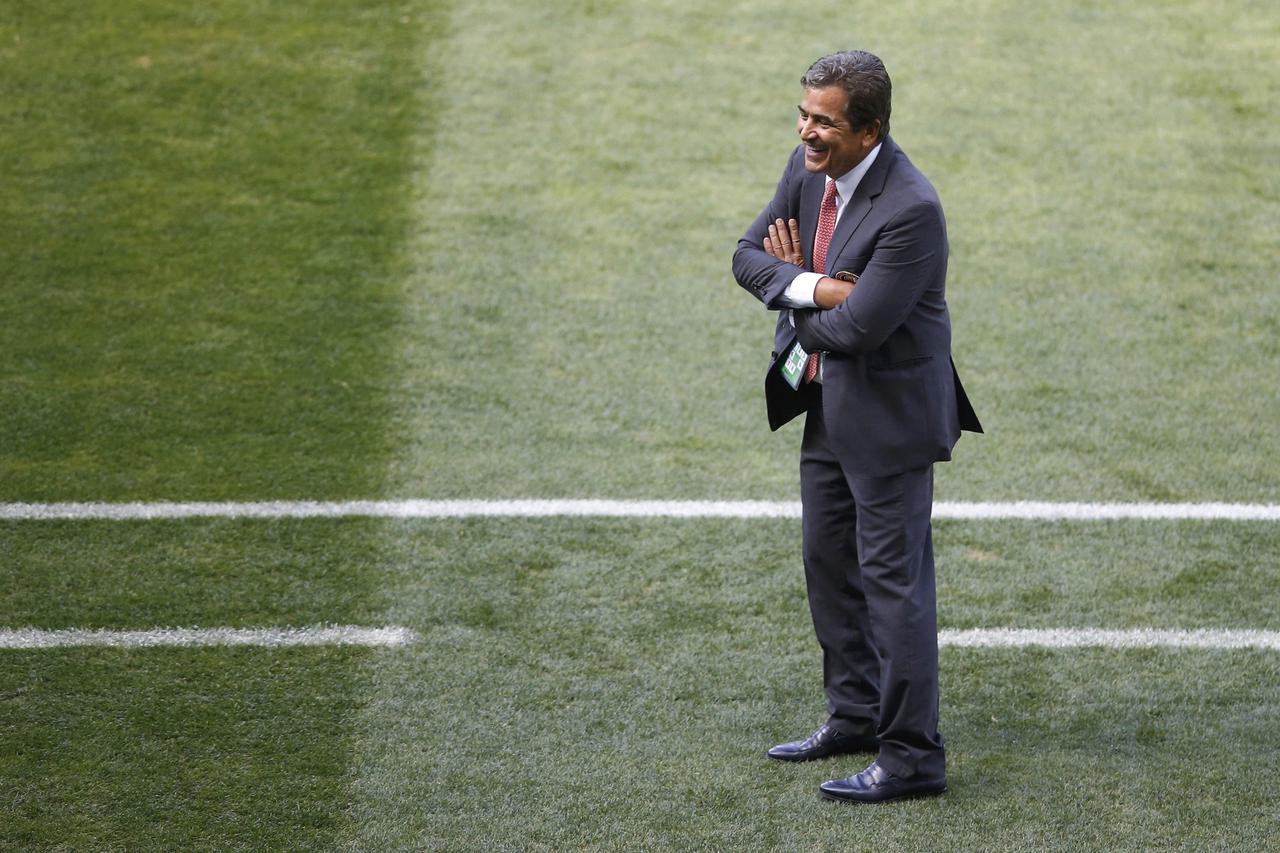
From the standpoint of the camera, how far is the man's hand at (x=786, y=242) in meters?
4.16

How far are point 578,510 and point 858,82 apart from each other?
2592mm

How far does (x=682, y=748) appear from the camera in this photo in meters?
4.45

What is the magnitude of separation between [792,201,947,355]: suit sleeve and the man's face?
0.23 m

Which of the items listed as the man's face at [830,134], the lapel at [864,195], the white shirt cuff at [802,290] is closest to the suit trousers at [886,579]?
the white shirt cuff at [802,290]

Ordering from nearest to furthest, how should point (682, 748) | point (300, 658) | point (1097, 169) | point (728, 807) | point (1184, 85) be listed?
point (728, 807), point (682, 748), point (300, 658), point (1097, 169), point (1184, 85)

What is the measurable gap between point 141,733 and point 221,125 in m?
5.33

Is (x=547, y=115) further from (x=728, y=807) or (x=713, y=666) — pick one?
(x=728, y=807)

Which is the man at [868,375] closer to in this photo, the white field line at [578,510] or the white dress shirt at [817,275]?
the white dress shirt at [817,275]

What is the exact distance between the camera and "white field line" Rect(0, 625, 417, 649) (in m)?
4.98

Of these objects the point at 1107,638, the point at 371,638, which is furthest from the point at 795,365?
the point at 371,638

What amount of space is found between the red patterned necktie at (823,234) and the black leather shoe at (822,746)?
3.66 ft

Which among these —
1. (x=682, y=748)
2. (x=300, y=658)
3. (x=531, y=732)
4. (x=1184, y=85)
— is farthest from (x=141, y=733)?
(x=1184, y=85)

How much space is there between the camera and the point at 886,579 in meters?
4.07

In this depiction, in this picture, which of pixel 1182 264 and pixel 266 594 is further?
pixel 1182 264
